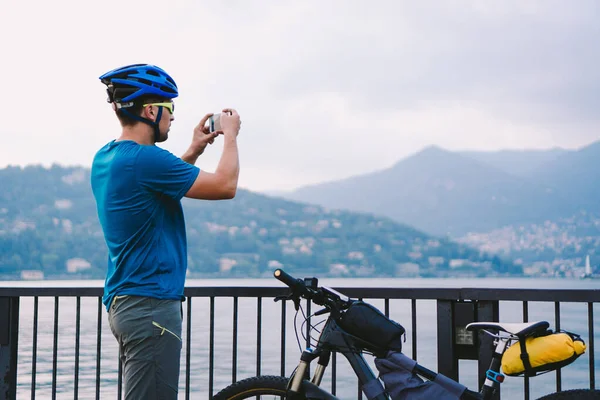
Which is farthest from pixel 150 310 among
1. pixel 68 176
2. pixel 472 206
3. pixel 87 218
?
pixel 472 206

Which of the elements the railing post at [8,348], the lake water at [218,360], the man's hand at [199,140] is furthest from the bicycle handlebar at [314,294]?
the lake water at [218,360]

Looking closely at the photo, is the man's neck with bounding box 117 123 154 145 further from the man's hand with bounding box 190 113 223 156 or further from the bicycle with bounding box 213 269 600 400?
the bicycle with bounding box 213 269 600 400

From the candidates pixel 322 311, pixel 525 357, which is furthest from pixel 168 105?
pixel 525 357

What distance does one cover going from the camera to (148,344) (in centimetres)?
230

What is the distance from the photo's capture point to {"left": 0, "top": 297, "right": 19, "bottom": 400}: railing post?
4.17 m

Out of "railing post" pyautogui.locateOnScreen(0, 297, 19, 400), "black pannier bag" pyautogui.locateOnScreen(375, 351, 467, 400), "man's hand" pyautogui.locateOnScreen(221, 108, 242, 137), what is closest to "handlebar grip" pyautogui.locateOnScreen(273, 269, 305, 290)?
"black pannier bag" pyautogui.locateOnScreen(375, 351, 467, 400)

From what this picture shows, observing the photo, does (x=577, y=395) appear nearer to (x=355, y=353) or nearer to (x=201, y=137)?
(x=355, y=353)

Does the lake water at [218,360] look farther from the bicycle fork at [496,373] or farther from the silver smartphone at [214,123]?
the bicycle fork at [496,373]

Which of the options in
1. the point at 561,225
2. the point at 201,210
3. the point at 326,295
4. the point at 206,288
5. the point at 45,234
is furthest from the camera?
the point at 561,225

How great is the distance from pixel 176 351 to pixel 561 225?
151324 mm

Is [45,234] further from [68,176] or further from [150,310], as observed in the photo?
[150,310]

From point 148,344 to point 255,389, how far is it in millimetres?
683

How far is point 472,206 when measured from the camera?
17075 centimetres

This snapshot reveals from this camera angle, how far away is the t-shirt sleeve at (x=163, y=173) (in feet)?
7.59
